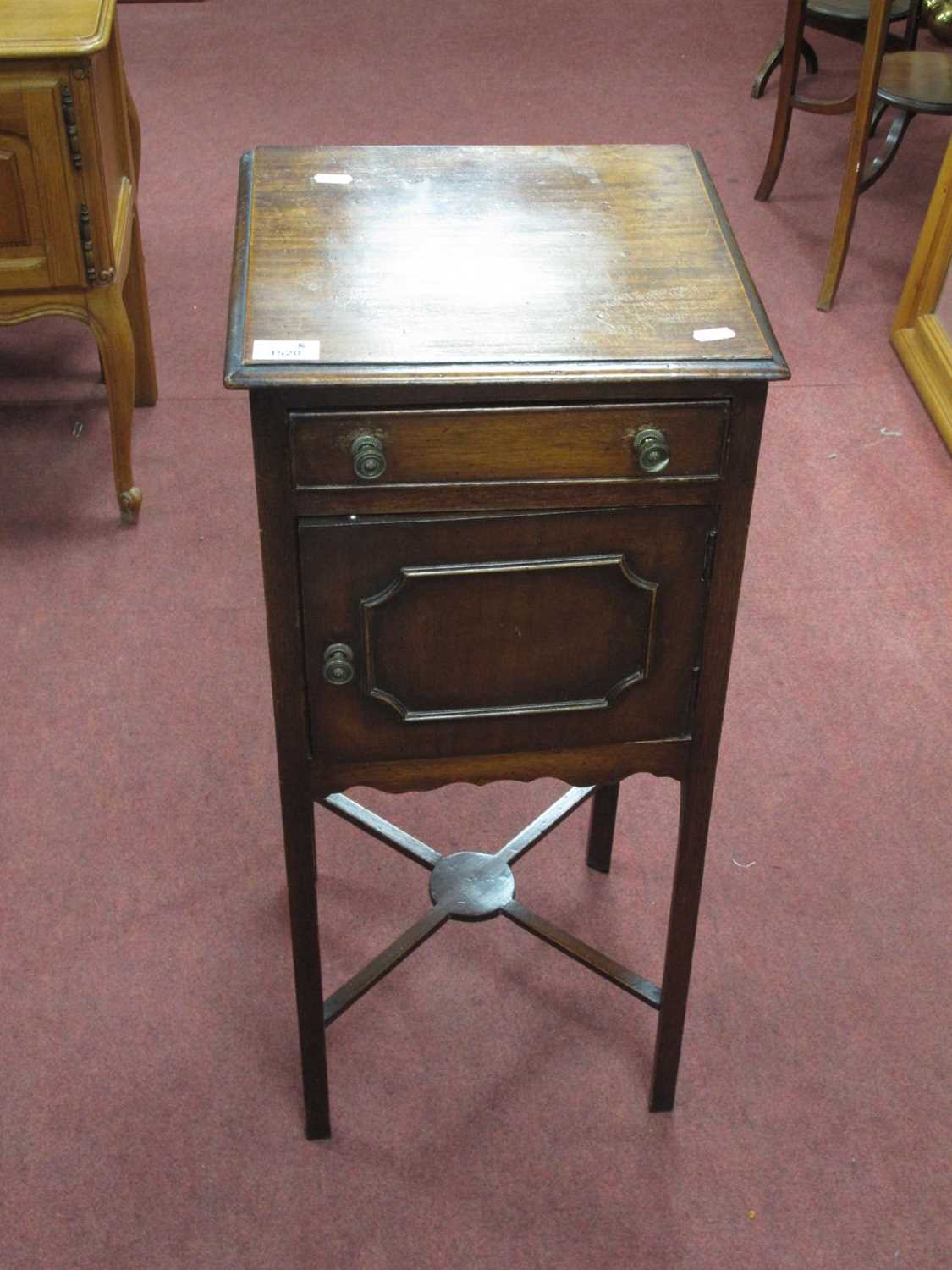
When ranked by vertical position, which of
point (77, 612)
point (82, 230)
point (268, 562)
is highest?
point (268, 562)

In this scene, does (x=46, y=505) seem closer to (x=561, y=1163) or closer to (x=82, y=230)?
(x=82, y=230)

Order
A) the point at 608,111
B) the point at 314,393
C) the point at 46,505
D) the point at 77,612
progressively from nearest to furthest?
1. the point at 314,393
2. the point at 77,612
3. the point at 46,505
4. the point at 608,111

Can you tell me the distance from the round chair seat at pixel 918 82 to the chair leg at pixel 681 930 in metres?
2.71

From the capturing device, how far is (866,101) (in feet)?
12.8

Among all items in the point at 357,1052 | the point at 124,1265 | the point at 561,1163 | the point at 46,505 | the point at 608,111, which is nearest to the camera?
the point at 124,1265

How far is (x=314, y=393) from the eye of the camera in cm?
152

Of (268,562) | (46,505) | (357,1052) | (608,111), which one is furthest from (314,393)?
(608,111)

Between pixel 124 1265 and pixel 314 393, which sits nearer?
pixel 314 393

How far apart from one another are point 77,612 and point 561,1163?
Answer: 1.51 meters

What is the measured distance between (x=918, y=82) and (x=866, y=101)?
320mm

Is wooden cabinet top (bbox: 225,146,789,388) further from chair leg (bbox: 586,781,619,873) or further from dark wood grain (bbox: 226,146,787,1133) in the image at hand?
chair leg (bbox: 586,781,619,873)

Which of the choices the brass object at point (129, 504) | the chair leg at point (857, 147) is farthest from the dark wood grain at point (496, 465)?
the chair leg at point (857, 147)

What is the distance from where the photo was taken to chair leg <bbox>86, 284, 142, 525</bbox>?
299cm

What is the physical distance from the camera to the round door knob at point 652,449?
5.20ft
